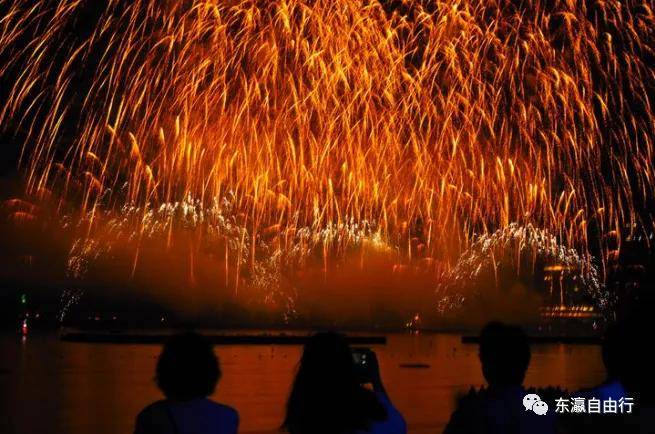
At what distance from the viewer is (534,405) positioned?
15.4 feet

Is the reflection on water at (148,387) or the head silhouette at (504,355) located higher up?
the head silhouette at (504,355)

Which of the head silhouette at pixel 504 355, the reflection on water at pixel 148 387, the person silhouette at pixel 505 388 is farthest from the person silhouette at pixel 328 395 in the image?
the reflection on water at pixel 148 387

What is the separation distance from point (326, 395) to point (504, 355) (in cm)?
86

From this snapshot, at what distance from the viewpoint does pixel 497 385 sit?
4.67m

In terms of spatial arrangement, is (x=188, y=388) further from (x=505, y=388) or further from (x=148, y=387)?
(x=148, y=387)

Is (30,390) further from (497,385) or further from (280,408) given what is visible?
(497,385)

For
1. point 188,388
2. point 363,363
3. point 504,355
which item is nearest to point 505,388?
point 504,355

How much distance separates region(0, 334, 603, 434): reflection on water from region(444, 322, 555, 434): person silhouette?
943 cm

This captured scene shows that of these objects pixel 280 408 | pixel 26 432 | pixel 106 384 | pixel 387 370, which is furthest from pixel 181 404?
pixel 387 370

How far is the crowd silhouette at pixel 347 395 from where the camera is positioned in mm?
4406

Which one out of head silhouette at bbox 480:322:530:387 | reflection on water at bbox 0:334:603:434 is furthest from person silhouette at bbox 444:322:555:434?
reflection on water at bbox 0:334:603:434

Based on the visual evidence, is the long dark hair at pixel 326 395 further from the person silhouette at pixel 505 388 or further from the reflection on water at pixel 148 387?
the reflection on water at pixel 148 387

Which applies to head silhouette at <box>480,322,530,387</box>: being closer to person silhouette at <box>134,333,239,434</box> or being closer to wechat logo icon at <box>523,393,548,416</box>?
wechat logo icon at <box>523,393,548,416</box>

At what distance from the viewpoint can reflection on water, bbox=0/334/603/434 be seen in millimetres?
19375
